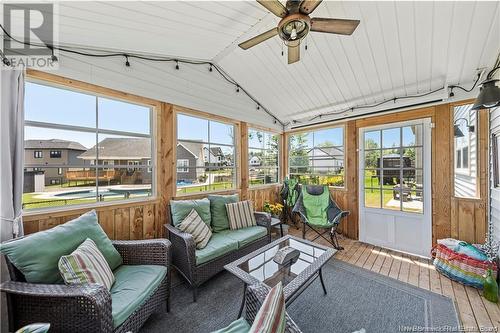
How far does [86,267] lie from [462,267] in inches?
142

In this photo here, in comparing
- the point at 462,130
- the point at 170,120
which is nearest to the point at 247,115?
the point at 170,120

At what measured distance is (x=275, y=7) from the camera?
146cm

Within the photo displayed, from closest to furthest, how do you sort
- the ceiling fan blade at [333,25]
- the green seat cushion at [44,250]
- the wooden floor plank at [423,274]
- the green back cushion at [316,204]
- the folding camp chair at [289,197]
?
the green seat cushion at [44,250] < the ceiling fan blade at [333,25] < the wooden floor plank at [423,274] < the green back cushion at [316,204] < the folding camp chair at [289,197]

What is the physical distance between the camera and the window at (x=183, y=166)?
2910 millimetres

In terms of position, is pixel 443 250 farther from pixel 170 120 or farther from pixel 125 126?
pixel 125 126

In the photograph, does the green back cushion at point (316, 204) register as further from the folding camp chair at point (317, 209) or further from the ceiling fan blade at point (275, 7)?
the ceiling fan blade at point (275, 7)

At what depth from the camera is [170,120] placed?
2748mm

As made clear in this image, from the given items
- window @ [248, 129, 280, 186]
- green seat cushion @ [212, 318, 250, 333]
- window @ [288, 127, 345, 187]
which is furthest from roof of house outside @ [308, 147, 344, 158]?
green seat cushion @ [212, 318, 250, 333]

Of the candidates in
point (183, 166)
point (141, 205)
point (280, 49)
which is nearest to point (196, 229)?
point (141, 205)

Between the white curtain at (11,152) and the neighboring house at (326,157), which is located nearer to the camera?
the white curtain at (11,152)

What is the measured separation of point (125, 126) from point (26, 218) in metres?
1.24

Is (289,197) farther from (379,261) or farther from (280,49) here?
(280,49)

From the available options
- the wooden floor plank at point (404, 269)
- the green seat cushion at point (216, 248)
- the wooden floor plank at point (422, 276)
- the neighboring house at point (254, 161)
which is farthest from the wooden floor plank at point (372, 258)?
the neighboring house at point (254, 161)

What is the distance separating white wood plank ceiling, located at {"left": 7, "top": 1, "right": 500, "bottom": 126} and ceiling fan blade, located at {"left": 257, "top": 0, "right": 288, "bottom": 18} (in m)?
0.56
